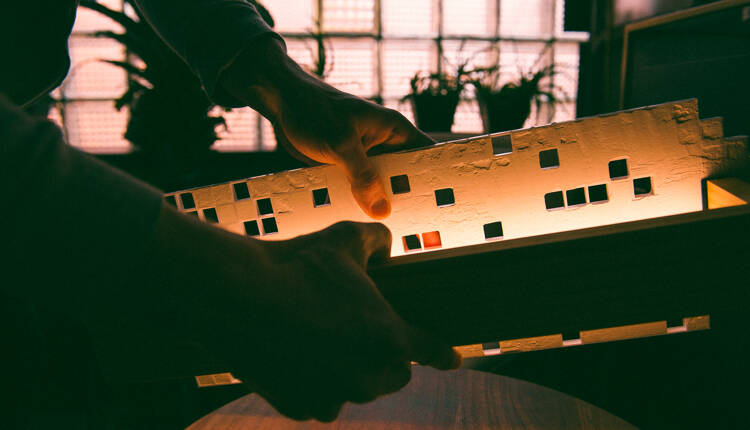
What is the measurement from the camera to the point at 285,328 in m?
0.27

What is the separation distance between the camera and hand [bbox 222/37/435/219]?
60 centimetres

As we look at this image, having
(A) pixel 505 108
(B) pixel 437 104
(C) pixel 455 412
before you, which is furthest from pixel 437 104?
(C) pixel 455 412

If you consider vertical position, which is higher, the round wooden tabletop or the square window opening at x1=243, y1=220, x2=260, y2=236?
the square window opening at x1=243, y1=220, x2=260, y2=236

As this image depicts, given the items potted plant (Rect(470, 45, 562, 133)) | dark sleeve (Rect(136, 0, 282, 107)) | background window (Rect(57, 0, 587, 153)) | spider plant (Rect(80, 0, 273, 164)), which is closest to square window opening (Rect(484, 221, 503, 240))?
dark sleeve (Rect(136, 0, 282, 107))

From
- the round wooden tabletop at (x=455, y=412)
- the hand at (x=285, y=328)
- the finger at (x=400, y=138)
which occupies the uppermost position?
the finger at (x=400, y=138)

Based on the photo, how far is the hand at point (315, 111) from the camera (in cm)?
60

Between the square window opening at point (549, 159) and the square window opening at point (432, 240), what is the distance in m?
0.17

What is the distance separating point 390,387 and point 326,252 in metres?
0.12

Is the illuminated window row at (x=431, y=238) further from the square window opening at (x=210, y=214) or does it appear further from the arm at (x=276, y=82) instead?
the square window opening at (x=210, y=214)

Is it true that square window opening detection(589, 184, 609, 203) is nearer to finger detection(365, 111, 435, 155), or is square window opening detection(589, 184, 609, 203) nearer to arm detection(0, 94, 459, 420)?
finger detection(365, 111, 435, 155)

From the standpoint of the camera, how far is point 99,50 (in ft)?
9.83

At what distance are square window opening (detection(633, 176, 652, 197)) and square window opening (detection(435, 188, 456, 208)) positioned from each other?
0.24m

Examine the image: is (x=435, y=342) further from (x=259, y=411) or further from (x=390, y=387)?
(x=259, y=411)

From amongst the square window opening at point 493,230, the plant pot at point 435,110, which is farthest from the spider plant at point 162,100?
the square window opening at point 493,230
